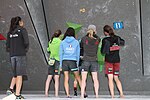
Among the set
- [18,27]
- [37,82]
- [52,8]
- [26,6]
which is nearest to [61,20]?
[52,8]

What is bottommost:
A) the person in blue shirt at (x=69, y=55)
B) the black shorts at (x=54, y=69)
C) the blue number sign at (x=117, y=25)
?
the black shorts at (x=54, y=69)

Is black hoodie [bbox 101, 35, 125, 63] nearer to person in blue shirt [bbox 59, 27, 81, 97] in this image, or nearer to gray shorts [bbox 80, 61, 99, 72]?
gray shorts [bbox 80, 61, 99, 72]

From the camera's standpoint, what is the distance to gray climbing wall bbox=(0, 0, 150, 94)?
33.6ft

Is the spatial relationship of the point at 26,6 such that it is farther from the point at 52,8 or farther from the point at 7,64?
the point at 7,64

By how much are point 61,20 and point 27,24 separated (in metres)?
1.03

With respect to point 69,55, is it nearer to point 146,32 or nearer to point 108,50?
point 108,50

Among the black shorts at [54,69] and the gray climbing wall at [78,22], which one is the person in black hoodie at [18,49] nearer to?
the black shorts at [54,69]

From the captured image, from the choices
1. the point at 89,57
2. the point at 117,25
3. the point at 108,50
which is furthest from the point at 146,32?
the point at 89,57

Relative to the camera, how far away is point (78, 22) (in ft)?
34.3

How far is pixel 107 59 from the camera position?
8.48m

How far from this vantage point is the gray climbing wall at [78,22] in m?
10.2

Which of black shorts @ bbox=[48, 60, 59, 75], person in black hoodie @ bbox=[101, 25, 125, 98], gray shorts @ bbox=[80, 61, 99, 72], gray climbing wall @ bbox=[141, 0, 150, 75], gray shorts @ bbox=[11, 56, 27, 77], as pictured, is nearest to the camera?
gray shorts @ bbox=[11, 56, 27, 77]

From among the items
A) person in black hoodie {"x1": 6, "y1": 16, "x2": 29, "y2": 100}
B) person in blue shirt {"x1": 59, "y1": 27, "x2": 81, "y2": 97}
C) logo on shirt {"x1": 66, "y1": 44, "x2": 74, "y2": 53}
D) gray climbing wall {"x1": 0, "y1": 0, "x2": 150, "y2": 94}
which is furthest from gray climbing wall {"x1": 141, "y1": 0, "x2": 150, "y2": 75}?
person in black hoodie {"x1": 6, "y1": 16, "x2": 29, "y2": 100}

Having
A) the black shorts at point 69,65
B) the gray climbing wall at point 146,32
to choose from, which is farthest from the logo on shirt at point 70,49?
the gray climbing wall at point 146,32
